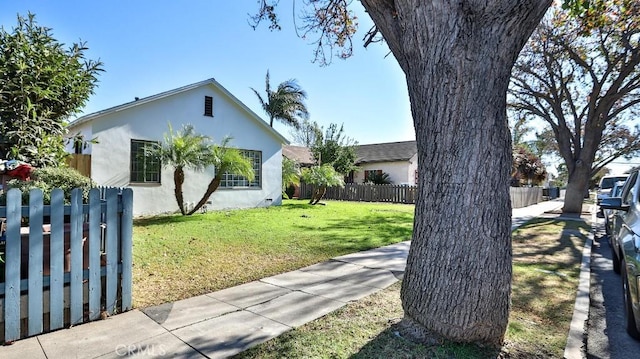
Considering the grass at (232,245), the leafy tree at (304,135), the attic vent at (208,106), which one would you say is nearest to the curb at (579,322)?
the grass at (232,245)

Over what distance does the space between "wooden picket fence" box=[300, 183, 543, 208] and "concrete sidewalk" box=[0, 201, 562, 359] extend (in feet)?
53.9

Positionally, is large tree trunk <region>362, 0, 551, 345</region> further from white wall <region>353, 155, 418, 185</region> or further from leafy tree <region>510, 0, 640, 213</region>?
white wall <region>353, 155, 418, 185</region>

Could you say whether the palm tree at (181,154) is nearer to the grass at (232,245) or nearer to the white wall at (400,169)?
the grass at (232,245)

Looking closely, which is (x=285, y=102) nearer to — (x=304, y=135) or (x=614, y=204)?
(x=304, y=135)

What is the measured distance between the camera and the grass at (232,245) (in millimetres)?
5080

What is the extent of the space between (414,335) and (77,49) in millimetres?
9171

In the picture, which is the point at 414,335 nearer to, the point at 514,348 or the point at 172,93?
the point at 514,348

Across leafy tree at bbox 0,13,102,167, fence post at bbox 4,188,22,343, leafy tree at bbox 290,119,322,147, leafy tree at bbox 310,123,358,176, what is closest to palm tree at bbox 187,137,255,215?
leafy tree at bbox 0,13,102,167

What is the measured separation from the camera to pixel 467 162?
113 inches

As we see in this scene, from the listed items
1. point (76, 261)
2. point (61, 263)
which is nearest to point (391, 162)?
point (76, 261)

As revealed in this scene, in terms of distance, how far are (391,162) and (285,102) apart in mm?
11227

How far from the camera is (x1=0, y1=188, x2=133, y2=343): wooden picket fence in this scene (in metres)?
3.14

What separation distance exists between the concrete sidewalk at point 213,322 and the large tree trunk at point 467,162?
1.59m

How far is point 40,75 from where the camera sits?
23.0 ft
